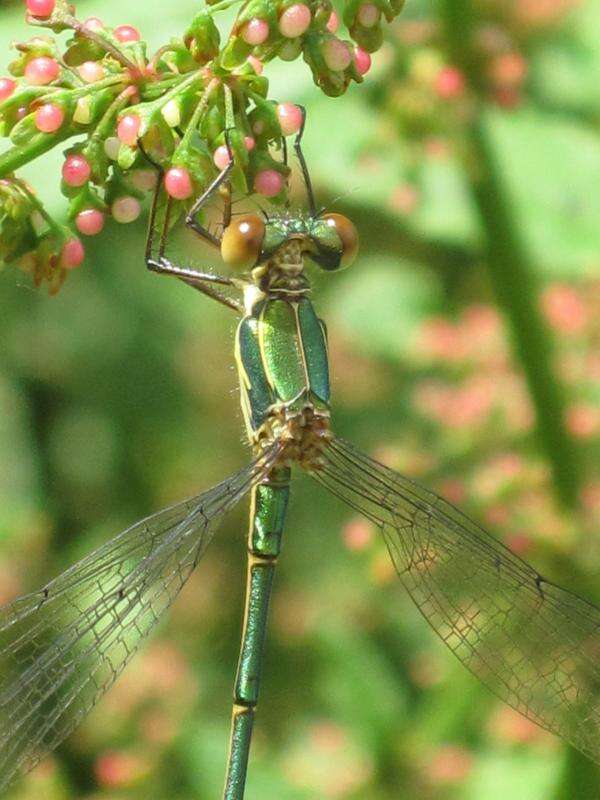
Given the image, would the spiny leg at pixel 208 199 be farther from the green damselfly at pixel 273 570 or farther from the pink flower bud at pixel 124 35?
the pink flower bud at pixel 124 35

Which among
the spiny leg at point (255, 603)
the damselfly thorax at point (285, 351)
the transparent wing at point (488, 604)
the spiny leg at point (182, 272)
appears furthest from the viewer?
the spiny leg at point (255, 603)

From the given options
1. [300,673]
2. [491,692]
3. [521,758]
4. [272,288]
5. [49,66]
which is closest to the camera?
[49,66]

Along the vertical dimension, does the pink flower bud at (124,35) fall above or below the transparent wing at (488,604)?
below

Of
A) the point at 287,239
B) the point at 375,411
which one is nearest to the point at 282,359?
the point at 287,239

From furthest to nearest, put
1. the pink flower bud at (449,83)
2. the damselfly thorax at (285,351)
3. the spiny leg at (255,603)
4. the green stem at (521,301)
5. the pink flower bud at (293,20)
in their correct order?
the green stem at (521,301) < the pink flower bud at (449,83) < the spiny leg at (255,603) < the damselfly thorax at (285,351) < the pink flower bud at (293,20)

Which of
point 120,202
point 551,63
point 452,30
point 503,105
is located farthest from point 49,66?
point 551,63

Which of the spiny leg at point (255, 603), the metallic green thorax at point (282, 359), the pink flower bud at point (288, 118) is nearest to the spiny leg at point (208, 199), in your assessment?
the pink flower bud at point (288, 118)

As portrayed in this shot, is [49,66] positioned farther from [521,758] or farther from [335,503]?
[335,503]
